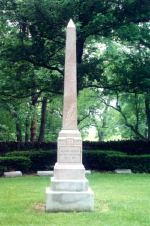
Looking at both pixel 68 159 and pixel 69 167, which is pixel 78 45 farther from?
pixel 69 167

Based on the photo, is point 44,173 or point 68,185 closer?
point 68,185

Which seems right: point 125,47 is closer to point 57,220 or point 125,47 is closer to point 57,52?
point 57,52

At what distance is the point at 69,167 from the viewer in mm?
11414

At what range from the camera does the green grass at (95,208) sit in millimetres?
9695

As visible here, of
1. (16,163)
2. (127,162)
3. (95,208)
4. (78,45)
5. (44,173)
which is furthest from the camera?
(78,45)

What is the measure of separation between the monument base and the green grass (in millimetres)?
251

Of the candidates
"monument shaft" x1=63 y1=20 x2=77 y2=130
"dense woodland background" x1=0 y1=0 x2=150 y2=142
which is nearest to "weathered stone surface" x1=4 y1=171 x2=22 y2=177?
"dense woodland background" x1=0 y1=0 x2=150 y2=142

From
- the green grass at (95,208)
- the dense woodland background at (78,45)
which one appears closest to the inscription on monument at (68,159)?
the green grass at (95,208)

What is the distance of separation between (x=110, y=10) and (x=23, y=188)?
994 cm

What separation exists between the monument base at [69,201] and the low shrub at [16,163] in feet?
36.4

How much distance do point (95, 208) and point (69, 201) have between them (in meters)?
0.79

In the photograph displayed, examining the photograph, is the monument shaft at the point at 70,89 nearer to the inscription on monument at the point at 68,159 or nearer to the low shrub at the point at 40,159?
the inscription on monument at the point at 68,159

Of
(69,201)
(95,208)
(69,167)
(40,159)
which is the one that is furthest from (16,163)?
(69,201)

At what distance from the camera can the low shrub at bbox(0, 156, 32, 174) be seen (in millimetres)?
21797
